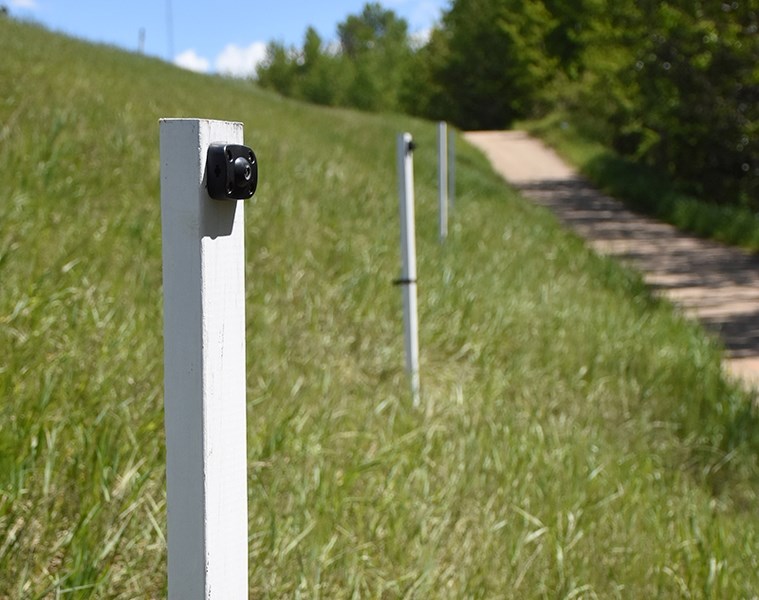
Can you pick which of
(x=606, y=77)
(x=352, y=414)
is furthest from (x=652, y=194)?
(x=352, y=414)

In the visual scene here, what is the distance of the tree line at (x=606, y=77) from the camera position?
1291 cm

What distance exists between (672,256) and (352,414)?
10444 mm

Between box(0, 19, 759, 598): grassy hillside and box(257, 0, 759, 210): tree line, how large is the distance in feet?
17.7

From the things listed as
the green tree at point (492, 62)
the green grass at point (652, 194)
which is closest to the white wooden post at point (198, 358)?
the green grass at point (652, 194)

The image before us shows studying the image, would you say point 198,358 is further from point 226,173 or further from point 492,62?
point 492,62

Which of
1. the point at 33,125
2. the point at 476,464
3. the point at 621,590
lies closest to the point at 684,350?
the point at 476,464

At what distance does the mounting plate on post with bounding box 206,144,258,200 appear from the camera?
1.32m

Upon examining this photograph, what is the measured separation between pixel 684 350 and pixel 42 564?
17.1ft

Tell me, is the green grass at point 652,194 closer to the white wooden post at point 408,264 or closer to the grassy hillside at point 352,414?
the grassy hillside at point 352,414

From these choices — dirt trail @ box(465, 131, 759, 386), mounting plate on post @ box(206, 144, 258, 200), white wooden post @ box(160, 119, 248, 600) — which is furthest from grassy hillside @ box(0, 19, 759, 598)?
dirt trail @ box(465, 131, 759, 386)

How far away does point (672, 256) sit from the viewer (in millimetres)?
13336

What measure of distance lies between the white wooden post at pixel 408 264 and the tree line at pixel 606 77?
605 centimetres

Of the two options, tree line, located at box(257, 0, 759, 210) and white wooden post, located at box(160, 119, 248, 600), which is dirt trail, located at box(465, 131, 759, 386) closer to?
tree line, located at box(257, 0, 759, 210)

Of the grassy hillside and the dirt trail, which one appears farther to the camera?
the dirt trail
